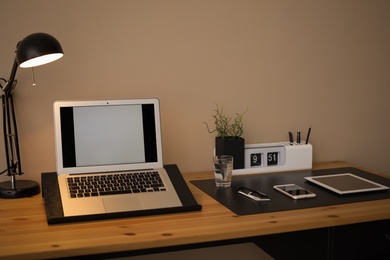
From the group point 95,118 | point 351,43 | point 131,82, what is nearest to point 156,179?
point 95,118

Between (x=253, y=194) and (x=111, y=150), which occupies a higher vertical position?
(x=111, y=150)

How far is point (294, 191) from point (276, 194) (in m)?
0.06

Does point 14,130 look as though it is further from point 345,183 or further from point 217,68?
point 345,183

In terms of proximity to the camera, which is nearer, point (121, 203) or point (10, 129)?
point (121, 203)

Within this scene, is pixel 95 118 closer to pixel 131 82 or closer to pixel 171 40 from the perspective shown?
pixel 131 82

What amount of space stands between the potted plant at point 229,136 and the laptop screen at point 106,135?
280 mm

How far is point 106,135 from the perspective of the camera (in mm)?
1732

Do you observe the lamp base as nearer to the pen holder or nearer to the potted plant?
the potted plant

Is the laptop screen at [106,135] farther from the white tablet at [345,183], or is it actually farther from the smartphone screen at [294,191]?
the white tablet at [345,183]

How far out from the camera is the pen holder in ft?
6.57

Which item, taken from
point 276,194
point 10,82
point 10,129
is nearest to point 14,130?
point 10,129

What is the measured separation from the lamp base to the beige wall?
0.11 metres

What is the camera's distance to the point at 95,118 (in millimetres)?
1728

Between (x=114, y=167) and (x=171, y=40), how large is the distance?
0.52 metres
